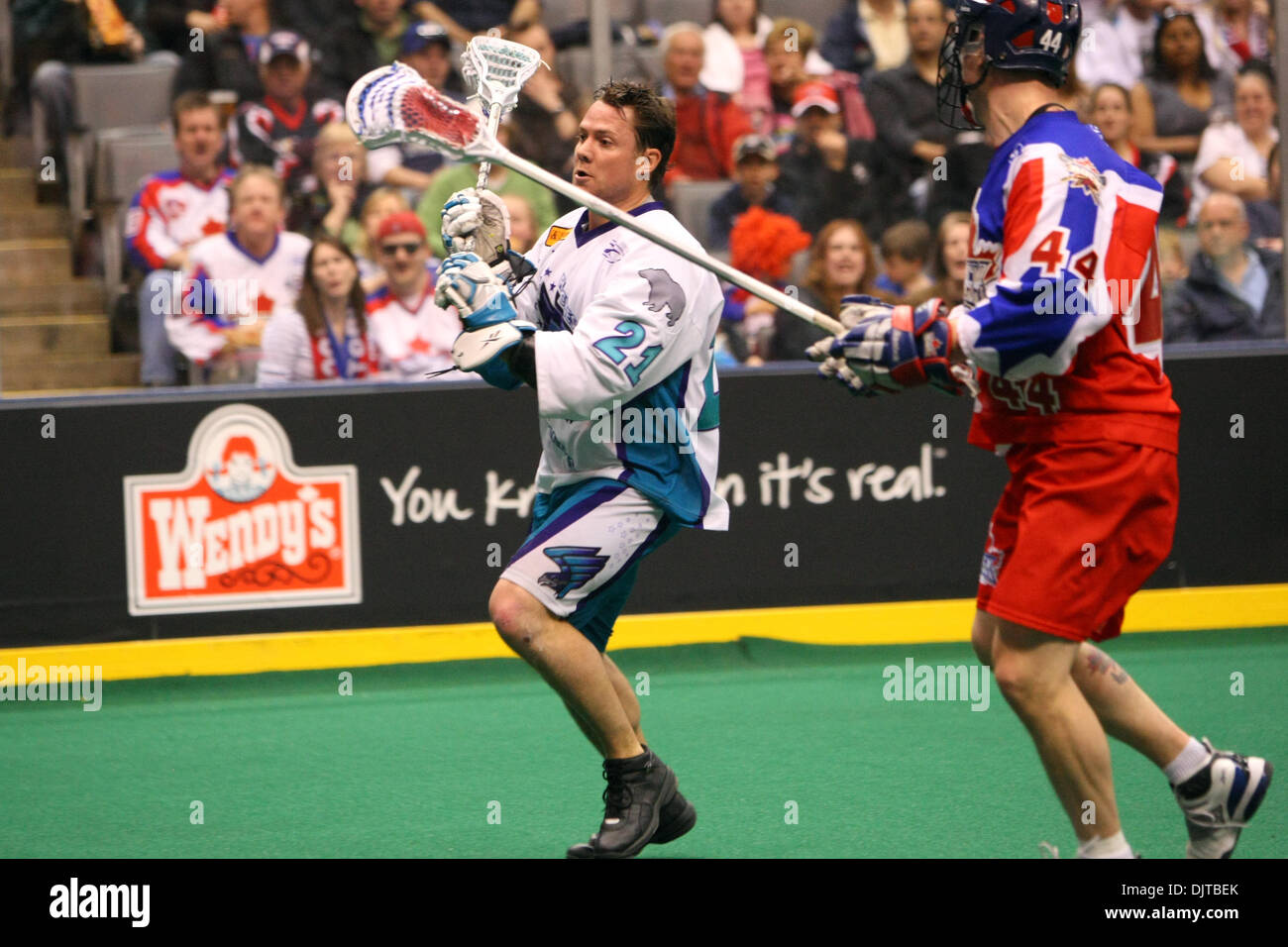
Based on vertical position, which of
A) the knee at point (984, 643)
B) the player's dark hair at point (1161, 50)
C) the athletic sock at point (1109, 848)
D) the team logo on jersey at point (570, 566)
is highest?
the player's dark hair at point (1161, 50)

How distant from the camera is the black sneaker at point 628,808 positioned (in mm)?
3814

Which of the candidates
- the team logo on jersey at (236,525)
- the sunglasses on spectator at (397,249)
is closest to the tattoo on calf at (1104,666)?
the team logo on jersey at (236,525)

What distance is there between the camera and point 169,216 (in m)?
6.95

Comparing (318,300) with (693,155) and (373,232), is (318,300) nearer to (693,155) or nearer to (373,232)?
(373,232)

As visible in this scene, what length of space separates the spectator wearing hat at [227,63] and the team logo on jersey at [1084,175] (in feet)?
16.9

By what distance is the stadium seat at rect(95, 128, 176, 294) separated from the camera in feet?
22.9

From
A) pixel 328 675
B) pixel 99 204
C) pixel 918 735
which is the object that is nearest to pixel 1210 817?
pixel 918 735

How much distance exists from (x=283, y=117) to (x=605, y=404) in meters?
4.28

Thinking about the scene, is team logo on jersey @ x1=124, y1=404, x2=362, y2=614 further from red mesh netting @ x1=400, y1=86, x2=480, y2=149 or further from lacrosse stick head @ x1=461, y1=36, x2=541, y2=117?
red mesh netting @ x1=400, y1=86, x2=480, y2=149

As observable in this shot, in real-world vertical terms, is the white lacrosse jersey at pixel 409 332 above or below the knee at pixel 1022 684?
above

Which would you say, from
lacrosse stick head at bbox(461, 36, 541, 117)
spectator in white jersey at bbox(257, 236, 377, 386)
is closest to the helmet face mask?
lacrosse stick head at bbox(461, 36, 541, 117)

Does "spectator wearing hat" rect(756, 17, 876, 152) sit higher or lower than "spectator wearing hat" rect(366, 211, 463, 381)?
higher

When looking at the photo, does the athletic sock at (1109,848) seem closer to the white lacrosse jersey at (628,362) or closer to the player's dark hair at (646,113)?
the white lacrosse jersey at (628,362)

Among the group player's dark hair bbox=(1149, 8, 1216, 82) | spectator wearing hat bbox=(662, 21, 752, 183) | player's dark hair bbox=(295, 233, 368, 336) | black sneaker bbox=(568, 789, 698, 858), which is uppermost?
player's dark hair bbox=(1149, 8, 1216, 82)
